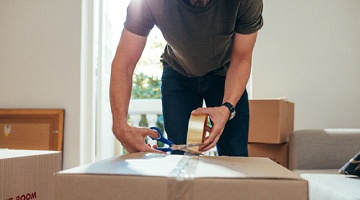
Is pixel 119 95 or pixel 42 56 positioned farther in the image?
pixel 42 56

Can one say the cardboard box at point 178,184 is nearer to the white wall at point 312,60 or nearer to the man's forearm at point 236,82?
the man's forearm at point 236,82

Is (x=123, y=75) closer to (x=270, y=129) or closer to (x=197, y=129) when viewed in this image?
(x=197, y=129)

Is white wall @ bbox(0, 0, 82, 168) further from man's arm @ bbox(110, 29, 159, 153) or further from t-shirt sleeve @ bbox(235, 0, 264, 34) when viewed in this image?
t-shirt sleeve @ bbox(235, 0, 264, 34)

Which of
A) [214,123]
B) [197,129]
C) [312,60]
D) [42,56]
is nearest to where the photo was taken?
[197,129]

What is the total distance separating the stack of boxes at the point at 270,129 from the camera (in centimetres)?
221

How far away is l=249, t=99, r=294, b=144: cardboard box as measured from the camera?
7.23 ft

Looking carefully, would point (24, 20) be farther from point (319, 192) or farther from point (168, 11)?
point (319, 192)

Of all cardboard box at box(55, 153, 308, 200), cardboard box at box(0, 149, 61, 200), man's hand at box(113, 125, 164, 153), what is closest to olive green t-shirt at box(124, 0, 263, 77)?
man's hand at box(113, 125, 164, 153)

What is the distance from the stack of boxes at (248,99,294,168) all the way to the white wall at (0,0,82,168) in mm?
1152

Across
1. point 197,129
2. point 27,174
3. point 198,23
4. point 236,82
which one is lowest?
point 27,174

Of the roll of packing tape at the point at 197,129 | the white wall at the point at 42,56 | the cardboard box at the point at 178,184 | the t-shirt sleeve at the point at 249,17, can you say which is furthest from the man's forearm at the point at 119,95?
the white wall at the point at 42,56

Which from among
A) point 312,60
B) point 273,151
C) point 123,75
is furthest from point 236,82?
point 312,60

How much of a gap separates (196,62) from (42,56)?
1.85m

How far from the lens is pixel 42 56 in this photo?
278 cm
